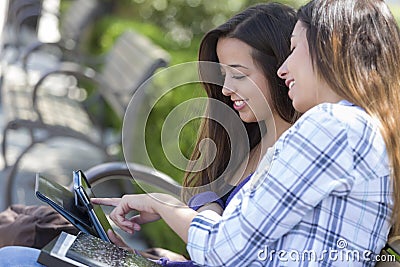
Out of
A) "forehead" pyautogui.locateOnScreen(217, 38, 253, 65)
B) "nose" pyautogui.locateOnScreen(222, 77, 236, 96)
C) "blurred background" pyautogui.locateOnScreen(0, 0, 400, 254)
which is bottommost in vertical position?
"blurred background" pyautogui.locateOnScreen(0, 0, 400, 254)

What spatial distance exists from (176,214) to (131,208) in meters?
0.19

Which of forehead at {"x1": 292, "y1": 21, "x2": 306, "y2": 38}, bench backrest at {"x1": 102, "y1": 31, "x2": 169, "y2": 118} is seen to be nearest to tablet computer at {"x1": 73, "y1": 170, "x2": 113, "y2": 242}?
forehead at {"x1": 292, "y1": 21, "x2": 306, "y2": 38}

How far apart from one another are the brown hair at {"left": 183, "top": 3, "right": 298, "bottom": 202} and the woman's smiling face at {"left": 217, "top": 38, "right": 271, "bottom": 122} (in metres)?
0.02

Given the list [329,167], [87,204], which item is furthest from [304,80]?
[87,204]

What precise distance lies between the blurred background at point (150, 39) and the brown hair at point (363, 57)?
181cm

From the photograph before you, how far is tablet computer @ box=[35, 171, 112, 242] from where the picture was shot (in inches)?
80.5

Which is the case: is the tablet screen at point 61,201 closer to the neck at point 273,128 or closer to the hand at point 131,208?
the hand at point 131,208

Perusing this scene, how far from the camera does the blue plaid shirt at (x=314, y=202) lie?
172cm

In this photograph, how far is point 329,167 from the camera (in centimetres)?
172

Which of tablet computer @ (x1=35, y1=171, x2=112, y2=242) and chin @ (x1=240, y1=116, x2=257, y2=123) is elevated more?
chin @ (x1=240, y1=116, x2=257, y2=123)

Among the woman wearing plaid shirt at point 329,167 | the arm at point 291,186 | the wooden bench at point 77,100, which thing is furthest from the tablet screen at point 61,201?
the wooden bench at point 77,100

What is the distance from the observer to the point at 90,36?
7.70 meters

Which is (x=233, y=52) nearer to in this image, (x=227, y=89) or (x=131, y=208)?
(x=227, y=89)

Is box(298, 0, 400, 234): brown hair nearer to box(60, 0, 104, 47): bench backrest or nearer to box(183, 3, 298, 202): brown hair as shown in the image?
box(183, 3, 298, 202): brown hair
